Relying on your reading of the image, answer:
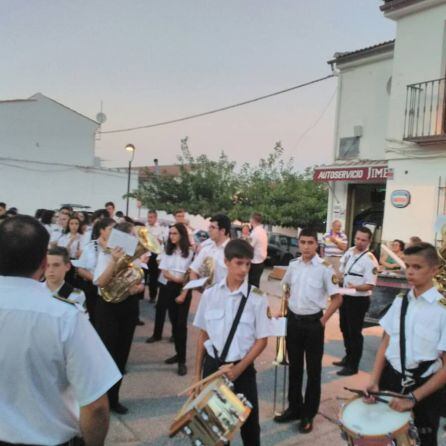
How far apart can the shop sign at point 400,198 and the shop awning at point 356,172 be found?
479mm

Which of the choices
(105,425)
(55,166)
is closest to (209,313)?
(105,425)

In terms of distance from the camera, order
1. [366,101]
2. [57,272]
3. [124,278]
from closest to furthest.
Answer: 1. [57,272]
2. [124,278]
3. [366,101]

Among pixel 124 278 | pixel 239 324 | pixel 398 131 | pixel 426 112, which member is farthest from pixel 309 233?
pixel 398 131

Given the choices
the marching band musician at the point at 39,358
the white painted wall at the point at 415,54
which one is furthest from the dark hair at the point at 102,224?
the white painted wall at the point at 415,54

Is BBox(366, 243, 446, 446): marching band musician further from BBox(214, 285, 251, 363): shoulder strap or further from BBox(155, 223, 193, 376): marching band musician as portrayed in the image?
BBox(155, 223, 193, 376): marching band musician

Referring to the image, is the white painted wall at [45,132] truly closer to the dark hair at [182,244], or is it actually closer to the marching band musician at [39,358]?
the dark hair at [182,244]

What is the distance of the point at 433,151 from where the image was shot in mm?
11000

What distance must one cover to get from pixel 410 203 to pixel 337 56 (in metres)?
Result: 5.58

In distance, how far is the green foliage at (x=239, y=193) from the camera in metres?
18.9

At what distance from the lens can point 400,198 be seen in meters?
11.6

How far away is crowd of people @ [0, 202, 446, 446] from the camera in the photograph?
1.72 meters

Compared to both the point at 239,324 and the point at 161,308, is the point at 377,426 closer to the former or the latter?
the point at 239,324

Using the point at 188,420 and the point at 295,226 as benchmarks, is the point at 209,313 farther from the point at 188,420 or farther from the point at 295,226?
the point at 295,226

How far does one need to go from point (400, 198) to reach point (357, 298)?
6.34 metres
